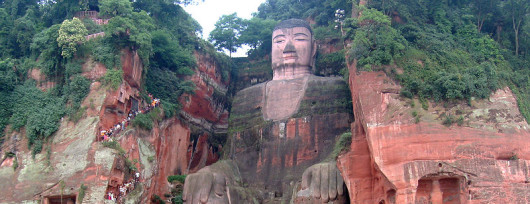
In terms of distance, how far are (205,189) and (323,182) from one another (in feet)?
12.6

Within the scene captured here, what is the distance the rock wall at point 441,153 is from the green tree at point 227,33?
485 inches

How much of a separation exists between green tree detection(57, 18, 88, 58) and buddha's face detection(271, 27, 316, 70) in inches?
322

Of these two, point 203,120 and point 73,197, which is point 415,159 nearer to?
point 73,197

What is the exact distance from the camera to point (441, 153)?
1647 centimetres

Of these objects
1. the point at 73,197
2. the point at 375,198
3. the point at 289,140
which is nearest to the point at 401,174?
the point at 375,198

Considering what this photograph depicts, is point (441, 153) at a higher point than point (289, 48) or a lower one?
lower

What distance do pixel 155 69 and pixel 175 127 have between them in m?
2.41

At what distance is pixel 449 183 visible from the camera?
1678 cm

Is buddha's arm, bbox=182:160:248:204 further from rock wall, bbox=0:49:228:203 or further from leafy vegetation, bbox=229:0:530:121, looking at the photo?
leafy vegetation, bbox=229:0:530:121

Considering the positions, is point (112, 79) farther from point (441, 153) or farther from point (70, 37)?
point (441, 153)

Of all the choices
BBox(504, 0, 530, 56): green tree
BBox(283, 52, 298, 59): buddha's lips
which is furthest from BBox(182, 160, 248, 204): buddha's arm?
BBox(504, 0, 530, 56): green tree

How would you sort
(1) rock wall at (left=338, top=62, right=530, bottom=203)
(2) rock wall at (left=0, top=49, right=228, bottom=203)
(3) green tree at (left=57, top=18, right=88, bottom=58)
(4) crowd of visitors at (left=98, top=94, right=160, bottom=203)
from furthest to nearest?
(3) green tree at (left=57, top=18, right=88, bottom=58) < (4) crowd of visitors at (left=98, top=94, right=160, bottom=203) < (2) rock wall at (left=0, top=49, right=228, bottom=203) < (1) rock wall at (left=338, top=62, right=530, bottom=203)

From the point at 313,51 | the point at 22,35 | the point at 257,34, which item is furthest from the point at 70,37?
the point at 257,34

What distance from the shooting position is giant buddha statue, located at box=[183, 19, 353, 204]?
1978 centimetres
